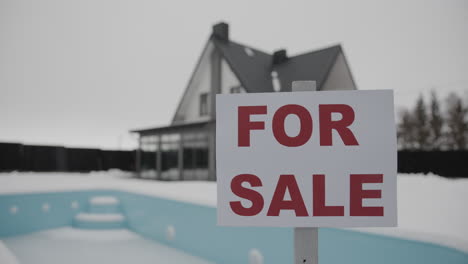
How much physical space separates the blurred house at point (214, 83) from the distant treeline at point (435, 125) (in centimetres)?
2028

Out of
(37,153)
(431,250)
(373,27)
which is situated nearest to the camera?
(431,250)

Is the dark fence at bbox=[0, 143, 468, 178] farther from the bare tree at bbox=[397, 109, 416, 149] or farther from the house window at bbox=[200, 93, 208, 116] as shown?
the bare tree at bbox=[397, 109, 416, 149]

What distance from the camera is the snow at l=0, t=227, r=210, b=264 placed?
522cm

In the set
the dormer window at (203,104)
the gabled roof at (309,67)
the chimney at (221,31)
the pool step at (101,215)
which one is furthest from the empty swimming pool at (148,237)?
the chimney at (221,31)

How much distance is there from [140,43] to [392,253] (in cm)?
1739

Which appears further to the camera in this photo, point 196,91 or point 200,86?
point 196,91

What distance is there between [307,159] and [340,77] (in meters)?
16.8

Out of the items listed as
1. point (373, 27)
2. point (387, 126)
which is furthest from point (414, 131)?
point (387, 126)

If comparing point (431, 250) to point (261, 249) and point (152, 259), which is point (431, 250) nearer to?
point (261, 249)

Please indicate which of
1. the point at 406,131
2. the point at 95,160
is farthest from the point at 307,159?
the point at 406,131

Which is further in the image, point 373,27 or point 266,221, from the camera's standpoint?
point 373,27

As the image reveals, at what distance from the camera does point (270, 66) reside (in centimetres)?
1706

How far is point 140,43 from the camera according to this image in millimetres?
17578

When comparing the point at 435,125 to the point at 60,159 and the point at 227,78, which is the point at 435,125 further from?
the point at 60,159
